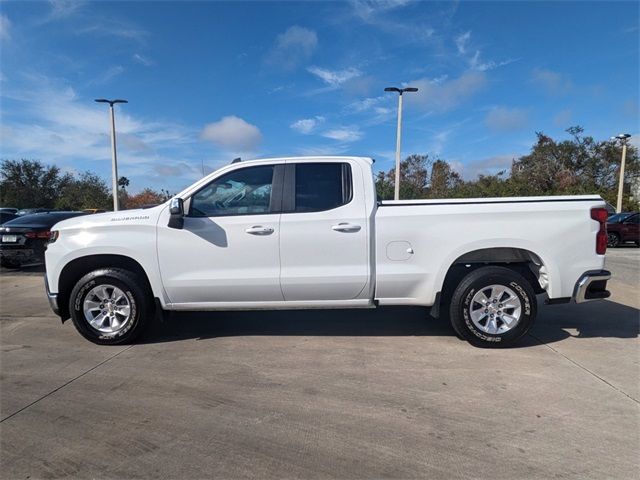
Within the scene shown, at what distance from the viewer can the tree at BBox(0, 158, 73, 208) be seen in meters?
53.3

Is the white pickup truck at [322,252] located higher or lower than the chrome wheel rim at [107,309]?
higher

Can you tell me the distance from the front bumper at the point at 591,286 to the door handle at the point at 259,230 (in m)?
3.29

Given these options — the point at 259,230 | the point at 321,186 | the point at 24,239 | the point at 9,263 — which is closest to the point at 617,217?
the point at 321,186

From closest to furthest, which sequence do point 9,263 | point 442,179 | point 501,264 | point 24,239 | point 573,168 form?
point 501,264
point 24,239
point 9,263
point 573,168
point 442,179

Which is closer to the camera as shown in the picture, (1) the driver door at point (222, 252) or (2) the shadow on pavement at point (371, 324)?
(1) the driver door at point (222, 252)

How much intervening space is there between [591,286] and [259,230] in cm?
357

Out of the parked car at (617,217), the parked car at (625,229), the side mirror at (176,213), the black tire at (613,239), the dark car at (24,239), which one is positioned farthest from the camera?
the parked car at (617,217)

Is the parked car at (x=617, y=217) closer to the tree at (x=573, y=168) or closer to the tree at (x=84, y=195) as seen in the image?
the tree at (x=573, y=168)

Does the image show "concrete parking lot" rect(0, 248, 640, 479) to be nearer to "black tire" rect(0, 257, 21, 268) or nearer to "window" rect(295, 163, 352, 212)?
"window" rect(295, 163, 352, 212)

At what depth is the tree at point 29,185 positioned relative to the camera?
5328 centimetres

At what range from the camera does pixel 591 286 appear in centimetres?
475

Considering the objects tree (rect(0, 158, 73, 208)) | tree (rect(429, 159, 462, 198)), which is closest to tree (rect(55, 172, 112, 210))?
tree (rect(0, 158, 73, 208))

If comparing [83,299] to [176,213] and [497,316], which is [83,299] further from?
[497,316]

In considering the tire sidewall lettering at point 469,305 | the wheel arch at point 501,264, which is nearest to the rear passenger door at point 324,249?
the wheel arch at point 501,264
